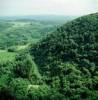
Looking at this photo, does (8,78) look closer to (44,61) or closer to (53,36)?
(44,61)

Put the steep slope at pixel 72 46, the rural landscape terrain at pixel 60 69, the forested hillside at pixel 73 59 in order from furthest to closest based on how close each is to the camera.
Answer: the steep slope at pixel 72 46
the forested hillside at pixel 73 59
the rural landscape terrain at pixel 60 69

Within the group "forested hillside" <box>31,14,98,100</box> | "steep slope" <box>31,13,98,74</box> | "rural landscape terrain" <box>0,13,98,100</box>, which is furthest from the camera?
"steep slope" <box>31,13,98,74</box>

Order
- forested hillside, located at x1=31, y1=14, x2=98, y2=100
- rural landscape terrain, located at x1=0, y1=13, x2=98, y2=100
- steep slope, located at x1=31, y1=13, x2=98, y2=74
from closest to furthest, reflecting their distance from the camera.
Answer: rural landscape terrain, located at x1=0, y1=13, x2=98, y2=100
forested hillside, located at x1=31, y1=14, x2=98, y2=100
steep slope, located at x1=31, y1=13, x2=98, y2=74

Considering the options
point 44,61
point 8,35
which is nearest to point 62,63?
point 44,61

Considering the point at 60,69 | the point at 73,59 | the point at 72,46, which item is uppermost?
the point at 72,46

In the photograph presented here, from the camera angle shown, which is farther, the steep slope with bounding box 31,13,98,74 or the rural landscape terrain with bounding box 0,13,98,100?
the steep slope with bounding box 31,13,98,74

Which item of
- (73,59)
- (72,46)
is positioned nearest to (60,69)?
(73,59)

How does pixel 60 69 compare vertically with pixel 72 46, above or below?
below

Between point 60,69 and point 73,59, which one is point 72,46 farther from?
point 60,69
